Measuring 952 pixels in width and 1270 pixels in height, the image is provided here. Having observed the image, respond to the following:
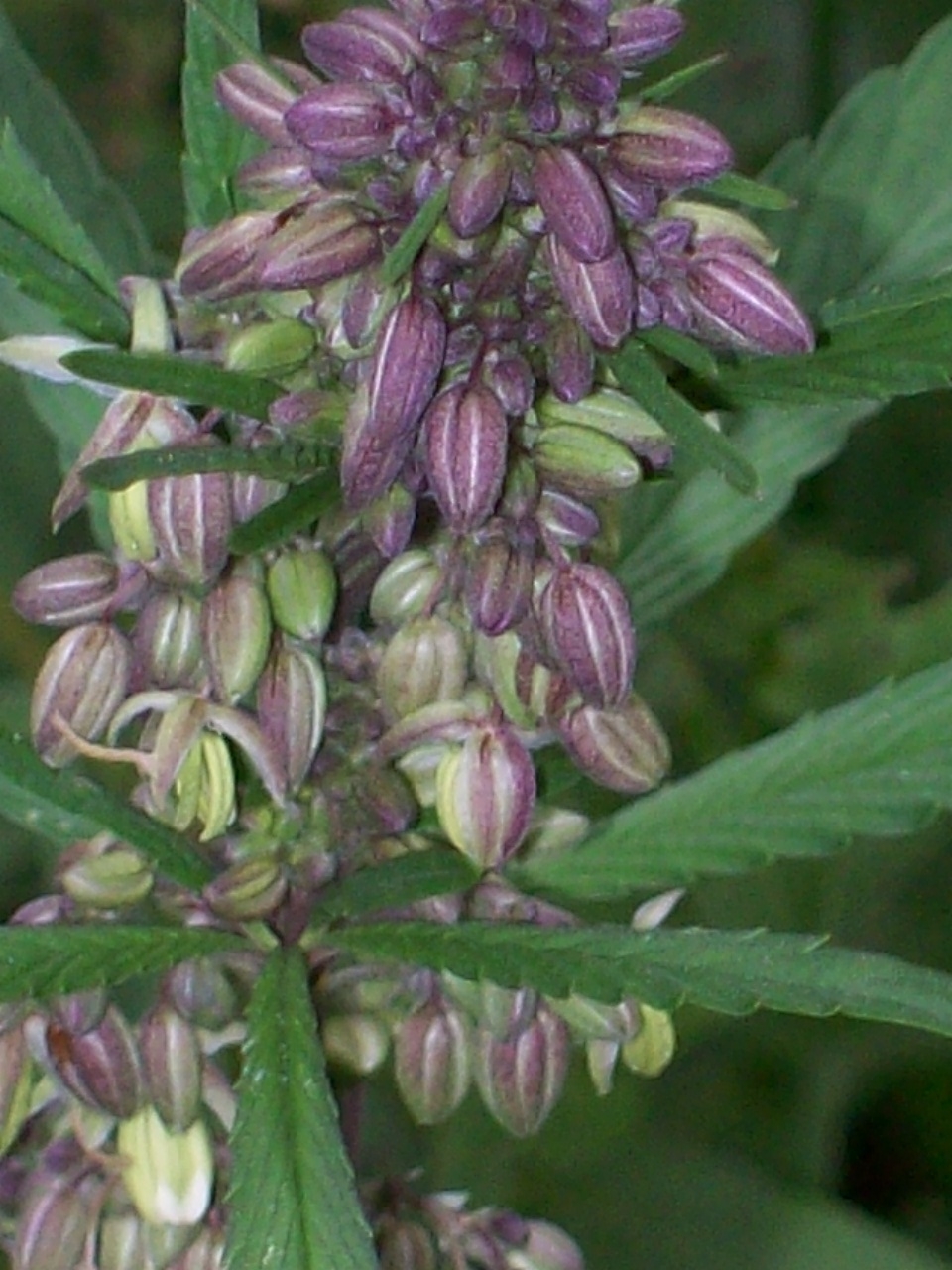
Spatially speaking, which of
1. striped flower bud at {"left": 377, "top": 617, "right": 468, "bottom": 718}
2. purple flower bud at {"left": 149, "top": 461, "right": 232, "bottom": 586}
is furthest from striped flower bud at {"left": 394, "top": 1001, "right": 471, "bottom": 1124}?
purple flower bud at {"left": 149, "top": 461, "right": 232, "bottom": 586}

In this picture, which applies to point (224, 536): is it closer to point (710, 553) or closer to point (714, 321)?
point (714, 321)

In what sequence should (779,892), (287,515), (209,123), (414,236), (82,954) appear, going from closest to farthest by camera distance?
(414,236) < (287,515) < (82,954) < (209,123) < (779,892)

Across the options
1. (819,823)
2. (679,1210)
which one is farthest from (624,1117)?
(819,823)

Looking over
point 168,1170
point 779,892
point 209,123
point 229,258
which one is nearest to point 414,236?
point 229,258

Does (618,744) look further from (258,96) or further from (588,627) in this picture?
(258,96)

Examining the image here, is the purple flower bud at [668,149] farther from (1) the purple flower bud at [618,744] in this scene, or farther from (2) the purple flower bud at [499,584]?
(1) the purple flower bud at [618,744]

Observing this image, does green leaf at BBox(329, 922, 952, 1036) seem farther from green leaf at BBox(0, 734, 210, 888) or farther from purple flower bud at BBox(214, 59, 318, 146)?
purple flower bud at BBox(214, 59, 318, 146)
